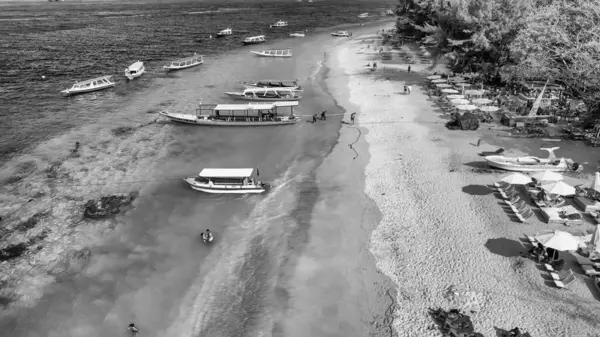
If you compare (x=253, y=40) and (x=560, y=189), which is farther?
(x=253, y=40)

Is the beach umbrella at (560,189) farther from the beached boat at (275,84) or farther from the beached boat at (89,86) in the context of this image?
the beached boat at (89,86)

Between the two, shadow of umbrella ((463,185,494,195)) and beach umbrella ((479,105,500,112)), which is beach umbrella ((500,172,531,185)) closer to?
shadow of umbrella ((463,185,494,195))

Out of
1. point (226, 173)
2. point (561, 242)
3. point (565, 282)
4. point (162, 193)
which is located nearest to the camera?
point (565, 282)

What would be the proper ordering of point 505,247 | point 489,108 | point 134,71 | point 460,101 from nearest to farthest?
point 505,247, point 489,108, point 460,101, point 134,71

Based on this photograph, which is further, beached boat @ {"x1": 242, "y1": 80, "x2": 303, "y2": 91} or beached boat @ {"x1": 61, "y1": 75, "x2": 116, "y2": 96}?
beached boat @ {"x1": 61, "y1": 75, "x2": 116, "y2": 96}

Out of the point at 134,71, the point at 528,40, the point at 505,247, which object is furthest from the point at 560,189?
the point at 134,71

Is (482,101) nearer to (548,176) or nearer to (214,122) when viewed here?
(548,176)

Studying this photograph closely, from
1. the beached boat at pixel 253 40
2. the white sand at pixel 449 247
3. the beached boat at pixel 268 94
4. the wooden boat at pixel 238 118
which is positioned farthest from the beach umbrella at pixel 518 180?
the beached boat at pixel 253 40

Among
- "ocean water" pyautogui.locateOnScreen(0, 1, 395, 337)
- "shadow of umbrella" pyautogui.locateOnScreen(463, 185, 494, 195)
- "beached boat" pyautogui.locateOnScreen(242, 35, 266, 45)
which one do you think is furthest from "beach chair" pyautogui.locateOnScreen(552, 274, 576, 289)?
"beached boat" pyautogui.locateOnScreen(242, 35, 266, 45)
